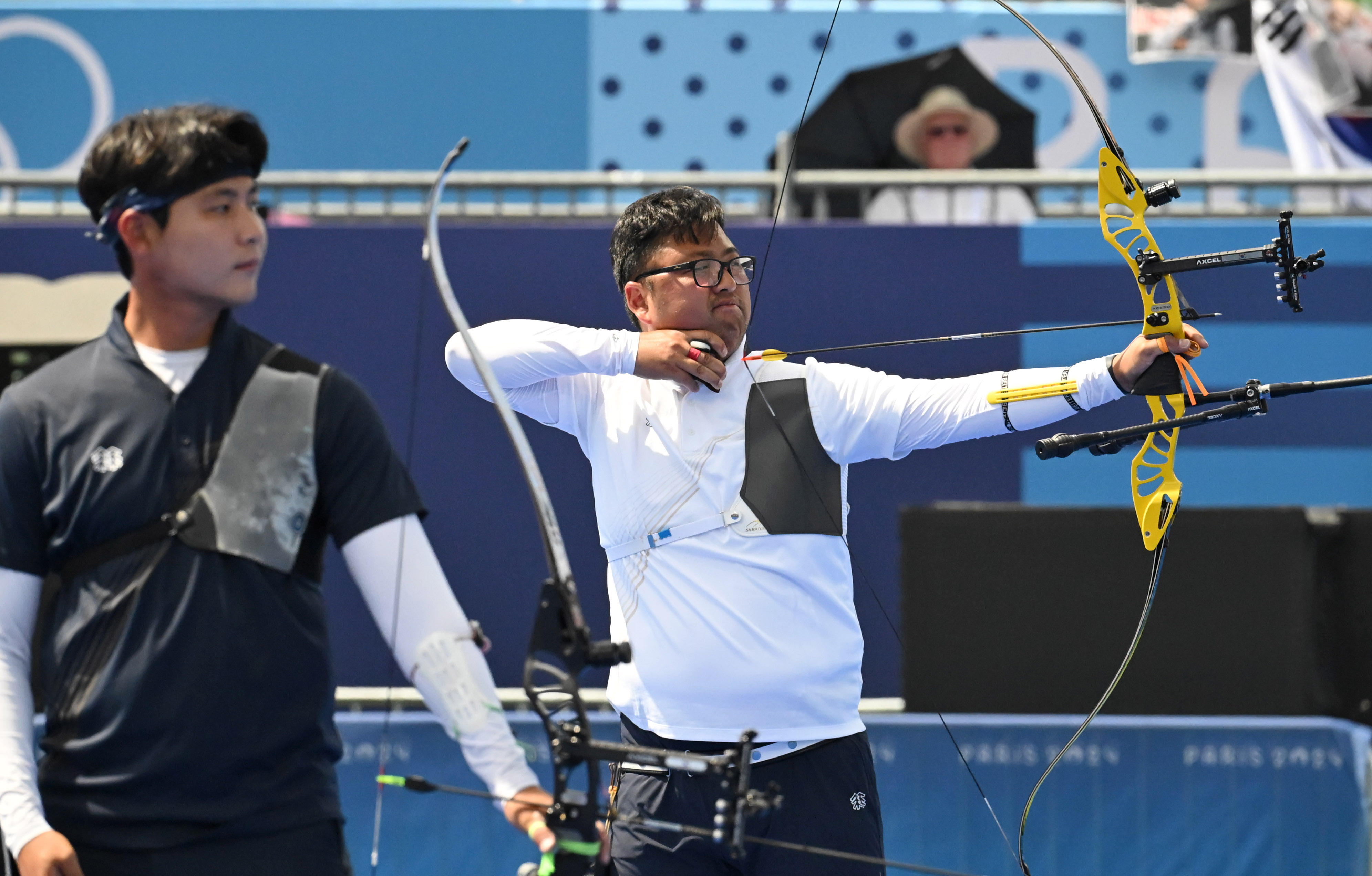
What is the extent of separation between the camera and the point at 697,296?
236 centimetres

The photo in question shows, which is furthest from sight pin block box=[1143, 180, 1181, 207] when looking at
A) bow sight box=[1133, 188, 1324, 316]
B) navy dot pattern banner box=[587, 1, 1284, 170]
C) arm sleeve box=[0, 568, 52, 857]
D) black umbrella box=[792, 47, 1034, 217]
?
navy dot pattern banner box=[587, 1, 1284, 170]

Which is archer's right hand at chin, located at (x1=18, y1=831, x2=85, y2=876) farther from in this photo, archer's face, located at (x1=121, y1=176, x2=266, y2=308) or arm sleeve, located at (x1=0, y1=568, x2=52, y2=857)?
archer's face, located at (x1=121, y1=176, x2=266, y2=308)

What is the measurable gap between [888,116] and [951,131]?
24 centimetres

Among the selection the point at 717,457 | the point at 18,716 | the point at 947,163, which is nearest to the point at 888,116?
the point at 947,163

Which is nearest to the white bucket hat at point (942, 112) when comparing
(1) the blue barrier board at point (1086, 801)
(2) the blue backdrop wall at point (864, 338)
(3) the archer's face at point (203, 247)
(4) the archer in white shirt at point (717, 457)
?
(2) the blue backdrop wall at point (864, 338)

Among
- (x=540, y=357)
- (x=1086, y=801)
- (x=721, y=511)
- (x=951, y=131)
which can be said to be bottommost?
(x=1086, y=801)

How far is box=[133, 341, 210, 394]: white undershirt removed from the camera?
1670 millimetres

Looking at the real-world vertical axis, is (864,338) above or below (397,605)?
above

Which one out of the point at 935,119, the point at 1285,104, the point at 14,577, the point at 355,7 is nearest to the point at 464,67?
the point at 355,7

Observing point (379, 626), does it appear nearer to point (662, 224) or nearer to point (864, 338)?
point (662, 224)

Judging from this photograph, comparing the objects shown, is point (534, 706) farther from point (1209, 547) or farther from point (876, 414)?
point (1209, 547)

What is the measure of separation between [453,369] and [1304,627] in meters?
2.43

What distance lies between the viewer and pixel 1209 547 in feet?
12.0

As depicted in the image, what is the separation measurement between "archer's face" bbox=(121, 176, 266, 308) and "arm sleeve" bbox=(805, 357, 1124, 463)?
0.97 metres
